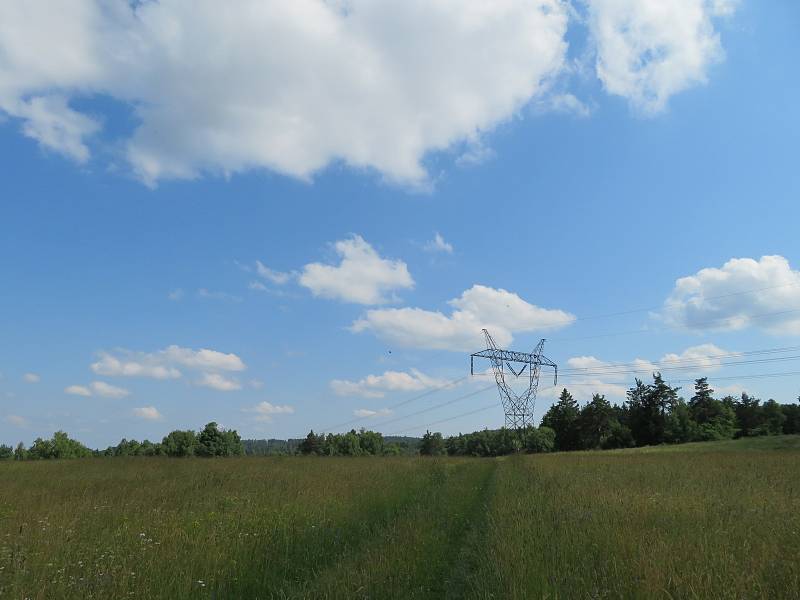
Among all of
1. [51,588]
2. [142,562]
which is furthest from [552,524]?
[51,588]

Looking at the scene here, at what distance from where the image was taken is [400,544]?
8930mm

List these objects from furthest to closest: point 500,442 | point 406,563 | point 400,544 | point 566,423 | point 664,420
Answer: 1. point 500,442
2. point 566,423
3. point 664,420
4. point 400,544
5. point 406,563

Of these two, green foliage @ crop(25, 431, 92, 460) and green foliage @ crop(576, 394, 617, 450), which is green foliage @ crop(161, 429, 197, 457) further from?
green foliage @ crop(576, 394, 617, 450)

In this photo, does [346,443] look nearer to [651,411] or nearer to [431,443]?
[431,443]

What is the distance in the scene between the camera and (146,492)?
14516 mm

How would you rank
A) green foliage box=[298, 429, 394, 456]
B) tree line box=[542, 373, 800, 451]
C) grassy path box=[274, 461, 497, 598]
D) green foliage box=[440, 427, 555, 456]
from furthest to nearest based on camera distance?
1. green foliage box=[298, 429, 394, 456]
2. green foliage box=[440, 427, 555, 456]
3. tree line box=[542, 373, 800, 451]
4. grassy path box=[274, 461, 497, 598]

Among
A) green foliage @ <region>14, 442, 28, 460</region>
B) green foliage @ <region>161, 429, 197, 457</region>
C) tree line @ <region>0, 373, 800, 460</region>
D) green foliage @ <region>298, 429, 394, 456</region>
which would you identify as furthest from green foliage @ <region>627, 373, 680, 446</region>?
green foliage @ <region>14, 442, 28, 460</region>

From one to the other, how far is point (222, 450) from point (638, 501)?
10622cm

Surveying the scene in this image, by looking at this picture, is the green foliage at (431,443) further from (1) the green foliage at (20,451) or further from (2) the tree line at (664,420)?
(1) the green foliage at (20,451)

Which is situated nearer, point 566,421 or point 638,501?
point 638,501

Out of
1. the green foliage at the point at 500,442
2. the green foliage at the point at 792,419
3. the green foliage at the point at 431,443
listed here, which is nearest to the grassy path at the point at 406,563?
the green foliage at the point at 500,442

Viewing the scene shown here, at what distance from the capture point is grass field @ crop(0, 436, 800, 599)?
5.65 m

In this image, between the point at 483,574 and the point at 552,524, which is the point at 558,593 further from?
the point at 552,524

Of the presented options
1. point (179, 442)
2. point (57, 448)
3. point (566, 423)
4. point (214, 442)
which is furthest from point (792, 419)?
point (57, 448)
